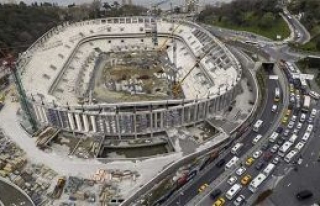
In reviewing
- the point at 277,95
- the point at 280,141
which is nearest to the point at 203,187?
the point at 280,141

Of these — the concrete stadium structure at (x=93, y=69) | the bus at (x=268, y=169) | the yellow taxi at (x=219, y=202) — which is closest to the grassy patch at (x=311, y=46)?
the concrete stadium structure at (x=93, y=69)

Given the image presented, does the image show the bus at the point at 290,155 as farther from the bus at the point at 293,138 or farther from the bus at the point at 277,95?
the bus at the point at 277,95

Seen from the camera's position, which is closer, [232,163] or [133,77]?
[232,163]

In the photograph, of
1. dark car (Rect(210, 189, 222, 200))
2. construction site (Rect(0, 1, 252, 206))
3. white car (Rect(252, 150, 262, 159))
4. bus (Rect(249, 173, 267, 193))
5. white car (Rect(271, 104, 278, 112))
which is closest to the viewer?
dark car (Rect(210, 189, 222, 200))

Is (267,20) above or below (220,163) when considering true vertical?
above

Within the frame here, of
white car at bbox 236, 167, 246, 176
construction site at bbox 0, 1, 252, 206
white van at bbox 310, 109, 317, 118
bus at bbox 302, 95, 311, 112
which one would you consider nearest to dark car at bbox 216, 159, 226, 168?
white car at bbox 236, 167, 246, 176

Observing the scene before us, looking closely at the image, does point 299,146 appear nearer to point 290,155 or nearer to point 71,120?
point 290,155

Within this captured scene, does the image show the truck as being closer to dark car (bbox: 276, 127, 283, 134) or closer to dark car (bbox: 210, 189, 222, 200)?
dark car (bbox: 210, 189, 222, 200)

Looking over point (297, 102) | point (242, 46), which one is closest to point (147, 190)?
point (297, 102)
